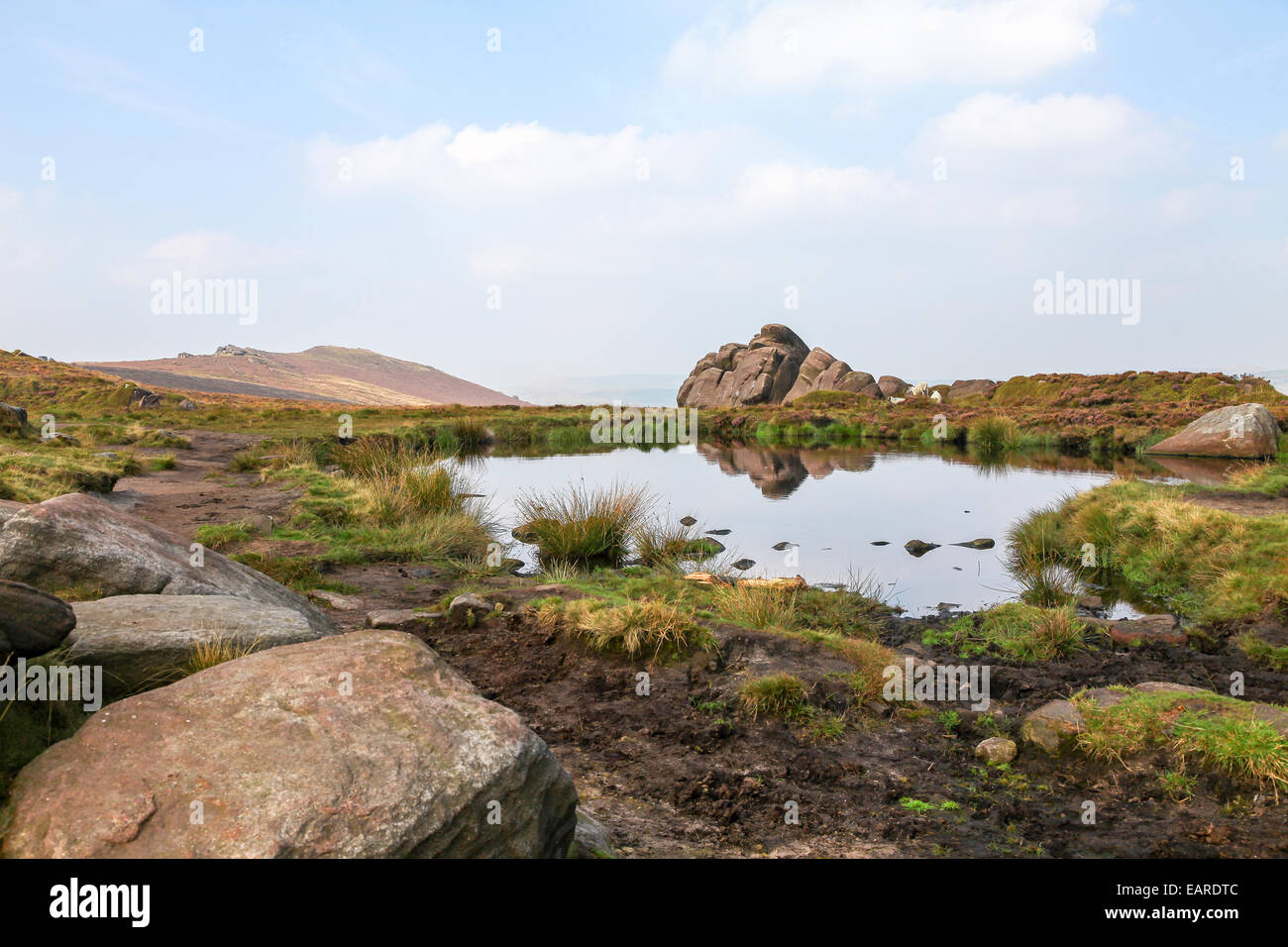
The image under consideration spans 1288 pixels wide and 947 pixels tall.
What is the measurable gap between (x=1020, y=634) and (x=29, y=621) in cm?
938

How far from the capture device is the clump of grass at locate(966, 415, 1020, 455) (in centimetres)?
4250

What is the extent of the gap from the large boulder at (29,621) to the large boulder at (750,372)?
7792cm

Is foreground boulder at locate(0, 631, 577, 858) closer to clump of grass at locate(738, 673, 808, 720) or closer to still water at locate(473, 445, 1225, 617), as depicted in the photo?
clump of grass at locate(738, 673, 808, 720)

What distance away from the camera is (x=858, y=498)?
24.8 meters

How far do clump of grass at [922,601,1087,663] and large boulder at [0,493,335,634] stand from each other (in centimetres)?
703

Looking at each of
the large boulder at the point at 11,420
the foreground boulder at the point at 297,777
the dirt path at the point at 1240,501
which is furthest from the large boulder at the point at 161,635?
the large boulder at the point at 11,420

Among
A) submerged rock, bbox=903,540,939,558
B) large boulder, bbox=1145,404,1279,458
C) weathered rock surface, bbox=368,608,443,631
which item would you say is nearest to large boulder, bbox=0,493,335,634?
weathered rock surface, bbox=368,608,443,631

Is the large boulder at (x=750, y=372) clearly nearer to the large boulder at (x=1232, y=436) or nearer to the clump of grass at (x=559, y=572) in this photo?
the large boulder at (x=1232, y=436)

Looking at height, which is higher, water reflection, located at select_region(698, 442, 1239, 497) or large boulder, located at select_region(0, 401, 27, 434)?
large boulder, located at select_region(0, 401, 27, 434)

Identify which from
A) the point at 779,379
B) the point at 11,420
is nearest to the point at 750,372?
the point at 779,379

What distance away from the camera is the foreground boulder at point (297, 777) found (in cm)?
314

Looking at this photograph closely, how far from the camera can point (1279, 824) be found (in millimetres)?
4898
